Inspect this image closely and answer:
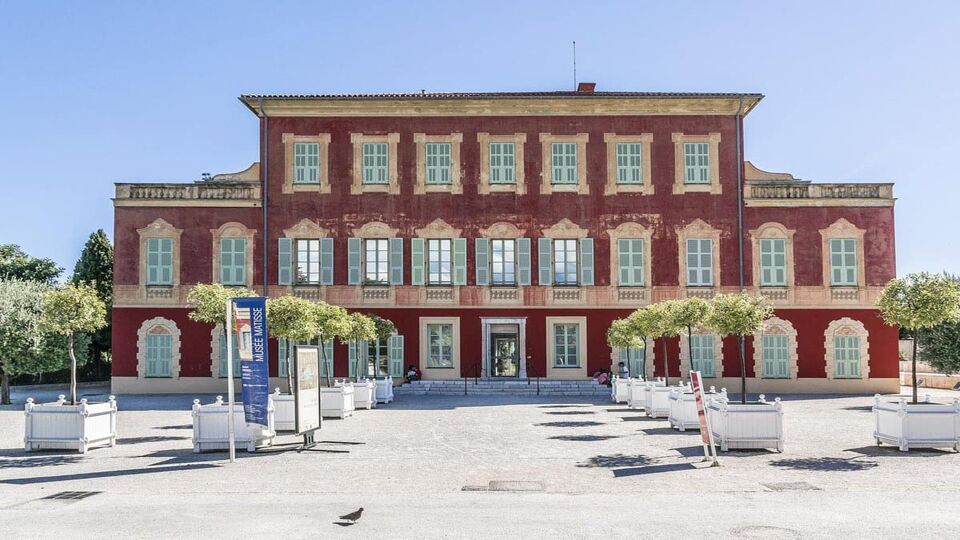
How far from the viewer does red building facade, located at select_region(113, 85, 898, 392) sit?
112 ft

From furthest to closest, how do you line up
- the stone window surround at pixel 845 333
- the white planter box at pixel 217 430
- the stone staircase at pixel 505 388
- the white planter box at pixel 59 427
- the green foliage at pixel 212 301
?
the stone window surround at pixel 845 333 → the stone staircase at pixel 505 388 → the green foliage at pixel 212 301 → the white planter box at pixel 59 427 → the white planter box at pixel 217 430

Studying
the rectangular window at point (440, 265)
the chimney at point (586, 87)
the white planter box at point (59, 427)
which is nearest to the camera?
the white planter box at point (59, 427)

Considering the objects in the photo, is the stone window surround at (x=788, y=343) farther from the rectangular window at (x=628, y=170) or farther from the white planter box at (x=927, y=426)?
the white planter box at (x=927, y=426)

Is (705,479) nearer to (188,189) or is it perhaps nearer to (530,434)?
(530,434)

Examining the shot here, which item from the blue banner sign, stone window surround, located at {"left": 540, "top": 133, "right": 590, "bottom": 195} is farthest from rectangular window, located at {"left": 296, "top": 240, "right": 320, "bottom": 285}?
the blue banner sign

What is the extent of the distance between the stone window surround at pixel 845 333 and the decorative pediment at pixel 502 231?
465 inches

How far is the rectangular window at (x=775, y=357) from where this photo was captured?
34188mm

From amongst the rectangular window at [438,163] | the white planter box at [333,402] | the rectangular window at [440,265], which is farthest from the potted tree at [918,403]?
the rectangular window at [438,163]

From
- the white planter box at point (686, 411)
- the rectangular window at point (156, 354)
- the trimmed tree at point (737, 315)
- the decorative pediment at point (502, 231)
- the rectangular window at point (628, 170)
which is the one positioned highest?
the rectangular window at point (628, 170)

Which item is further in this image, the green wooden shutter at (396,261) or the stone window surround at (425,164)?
the stone window surround at (425,164)

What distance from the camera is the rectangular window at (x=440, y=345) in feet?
113

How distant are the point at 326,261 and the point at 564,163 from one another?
957cm

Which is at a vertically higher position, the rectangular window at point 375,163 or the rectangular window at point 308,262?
the rectangular window at point 375,163

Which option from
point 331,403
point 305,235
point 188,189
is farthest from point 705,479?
point 188,189
